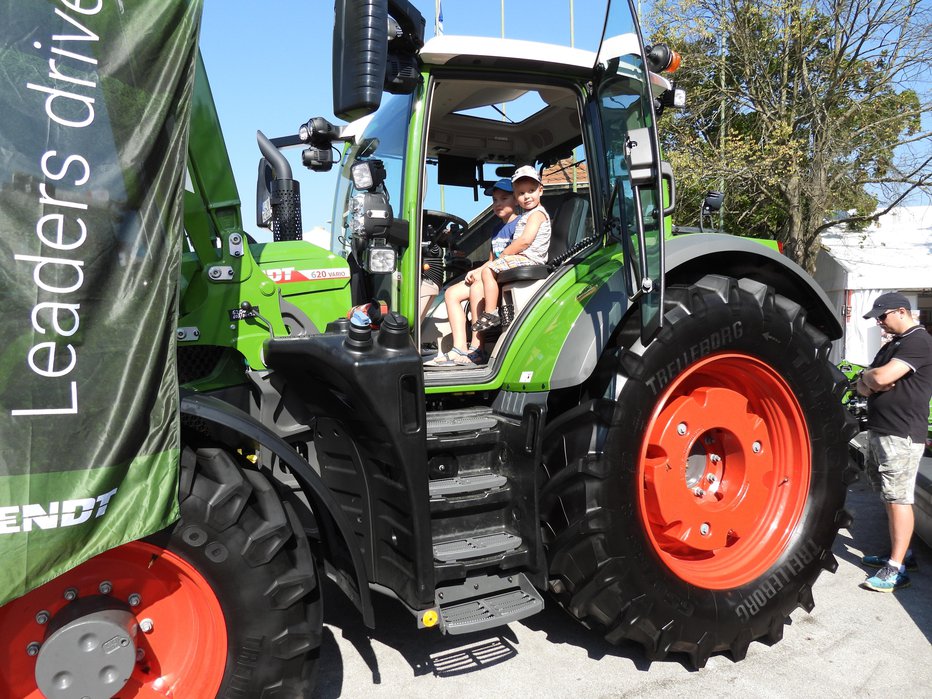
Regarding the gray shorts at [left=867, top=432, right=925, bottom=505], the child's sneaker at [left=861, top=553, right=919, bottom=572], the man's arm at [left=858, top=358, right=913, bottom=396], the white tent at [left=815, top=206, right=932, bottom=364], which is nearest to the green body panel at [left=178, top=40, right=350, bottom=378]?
the man's arm at [left=858, top=358, right=913, bottom=396]

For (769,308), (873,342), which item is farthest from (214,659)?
(873,342)

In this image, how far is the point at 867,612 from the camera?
3602 mm

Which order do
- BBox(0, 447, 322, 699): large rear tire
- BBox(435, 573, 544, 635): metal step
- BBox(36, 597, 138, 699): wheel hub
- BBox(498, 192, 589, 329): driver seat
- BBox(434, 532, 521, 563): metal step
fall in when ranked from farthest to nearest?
BBox(498, 192, 589, 329): driver seat
BBox(434, 532, 521, 563): metal step
BBox(435, 573, 544, 635): metal step
BBox(0, 447, 322, 699): large rear tire
BBox(36, 597, 138, 699): wheel hub

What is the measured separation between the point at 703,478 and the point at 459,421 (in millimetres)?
1312

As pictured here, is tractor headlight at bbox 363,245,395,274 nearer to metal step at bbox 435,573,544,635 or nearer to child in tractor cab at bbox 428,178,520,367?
child in tractor cab at bbox 428,178,520,367

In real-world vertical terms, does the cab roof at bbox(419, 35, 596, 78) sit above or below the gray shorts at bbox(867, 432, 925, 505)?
above

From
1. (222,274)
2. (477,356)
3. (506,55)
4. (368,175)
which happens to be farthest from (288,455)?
(506,55)

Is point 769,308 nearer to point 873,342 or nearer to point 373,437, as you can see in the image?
point 373,437

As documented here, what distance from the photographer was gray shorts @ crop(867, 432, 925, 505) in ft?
13.3

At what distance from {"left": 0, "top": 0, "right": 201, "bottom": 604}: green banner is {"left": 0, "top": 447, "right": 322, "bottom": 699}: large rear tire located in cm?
20

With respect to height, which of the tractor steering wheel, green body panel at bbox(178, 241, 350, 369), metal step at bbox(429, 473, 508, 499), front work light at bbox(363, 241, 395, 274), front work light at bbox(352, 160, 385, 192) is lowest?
metal step at bbox(429, 473, 508, 499)

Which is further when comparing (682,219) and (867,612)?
(682,219)

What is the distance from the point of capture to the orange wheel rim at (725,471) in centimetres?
309

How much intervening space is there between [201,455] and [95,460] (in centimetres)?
45
